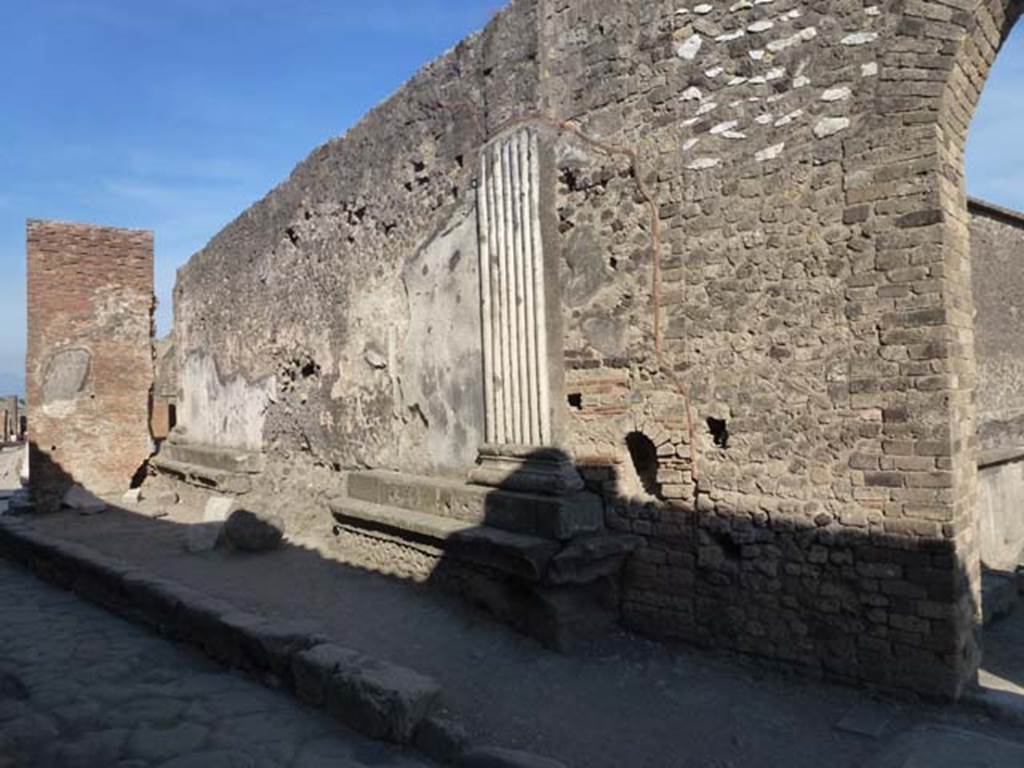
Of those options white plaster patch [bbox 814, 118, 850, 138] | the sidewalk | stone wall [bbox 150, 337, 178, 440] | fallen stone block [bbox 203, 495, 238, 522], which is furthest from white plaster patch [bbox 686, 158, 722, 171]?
stone wall [bbox 150, 337, 178, 440]

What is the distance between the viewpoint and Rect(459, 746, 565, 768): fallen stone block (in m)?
2.62

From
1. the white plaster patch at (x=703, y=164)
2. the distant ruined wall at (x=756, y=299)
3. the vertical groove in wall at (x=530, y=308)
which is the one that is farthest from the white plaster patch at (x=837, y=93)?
the vertical groove in wall at (x=530, y=308)

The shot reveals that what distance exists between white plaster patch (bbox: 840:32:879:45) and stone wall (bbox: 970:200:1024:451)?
3.91 m

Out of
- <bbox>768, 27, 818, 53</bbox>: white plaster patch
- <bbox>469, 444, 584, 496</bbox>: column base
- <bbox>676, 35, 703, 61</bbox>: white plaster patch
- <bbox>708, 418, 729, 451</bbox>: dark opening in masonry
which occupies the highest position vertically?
<bbox>676, 35, 703, 61</bbox>: white plaster patch

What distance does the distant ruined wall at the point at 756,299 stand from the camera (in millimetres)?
3107

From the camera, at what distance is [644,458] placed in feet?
13.6

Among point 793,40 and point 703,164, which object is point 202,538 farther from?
point 793,40

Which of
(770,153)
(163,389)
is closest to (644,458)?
(770,153)

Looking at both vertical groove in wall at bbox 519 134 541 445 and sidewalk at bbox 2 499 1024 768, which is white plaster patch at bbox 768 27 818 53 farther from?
sidewalk at bbox 2 499 1024 768

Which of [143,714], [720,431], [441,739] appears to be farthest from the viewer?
[720,431]

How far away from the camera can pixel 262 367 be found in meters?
8.06

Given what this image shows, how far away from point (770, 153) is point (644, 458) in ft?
5.45

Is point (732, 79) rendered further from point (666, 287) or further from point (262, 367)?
point (262, 367)

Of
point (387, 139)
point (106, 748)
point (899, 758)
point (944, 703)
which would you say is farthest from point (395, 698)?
point (387, 139)
